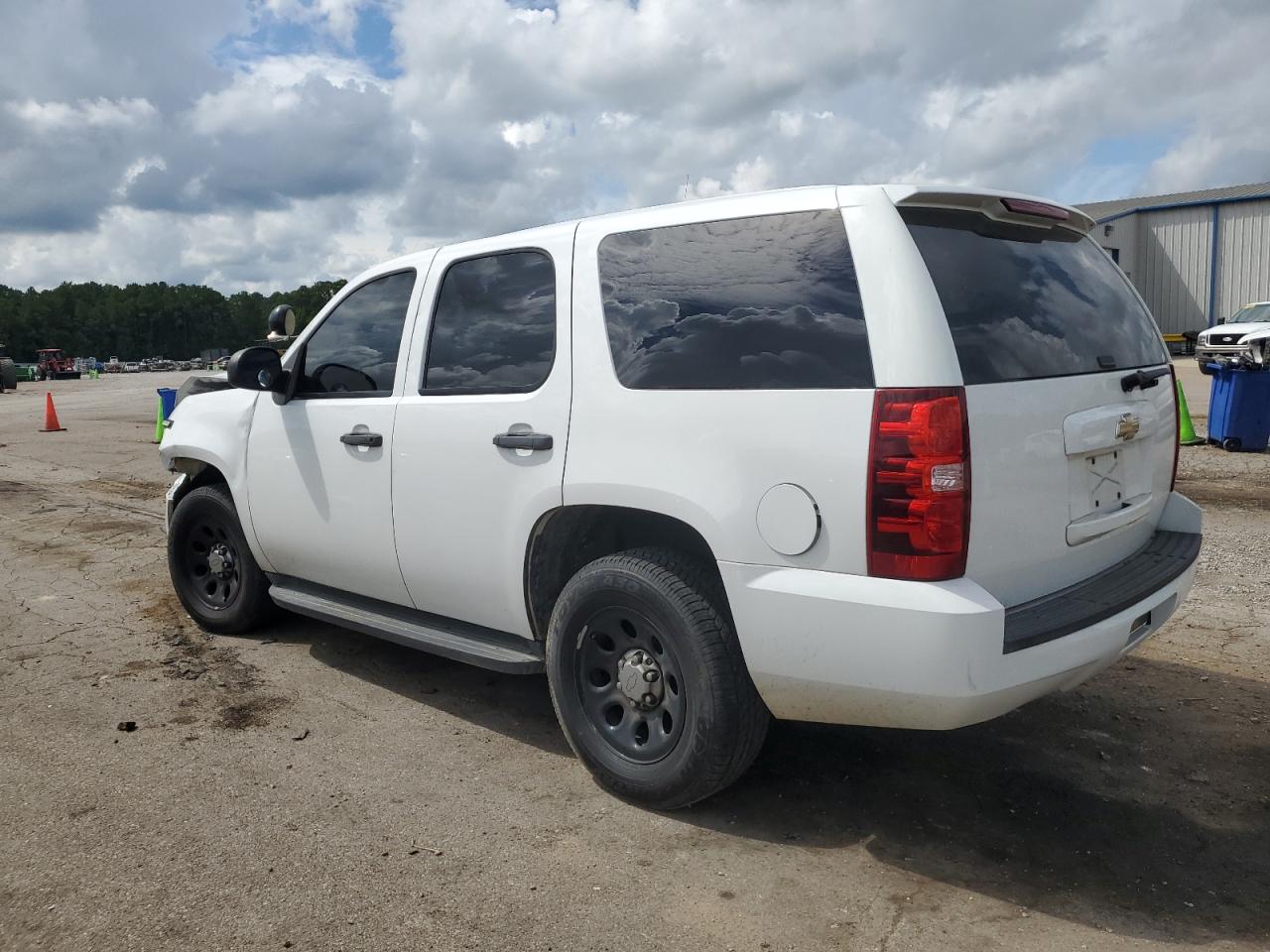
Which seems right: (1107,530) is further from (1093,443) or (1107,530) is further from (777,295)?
(777,295)

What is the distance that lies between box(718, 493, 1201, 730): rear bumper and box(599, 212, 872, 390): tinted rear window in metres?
0.59

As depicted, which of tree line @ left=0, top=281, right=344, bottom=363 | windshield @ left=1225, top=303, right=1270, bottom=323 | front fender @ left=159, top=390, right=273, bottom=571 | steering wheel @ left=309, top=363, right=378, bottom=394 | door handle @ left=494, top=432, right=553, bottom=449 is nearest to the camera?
door handle @ left=494, top=432, right=553, bottom=449

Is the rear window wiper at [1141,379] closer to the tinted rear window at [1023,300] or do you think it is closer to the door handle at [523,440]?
the tinted rear window at [1023,300]

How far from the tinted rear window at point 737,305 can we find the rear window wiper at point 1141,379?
3.62ft

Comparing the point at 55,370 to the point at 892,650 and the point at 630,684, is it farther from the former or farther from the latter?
the point at 892,650

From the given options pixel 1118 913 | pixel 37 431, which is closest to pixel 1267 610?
pixel 1118 913

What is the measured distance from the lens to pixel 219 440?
5.02 metres

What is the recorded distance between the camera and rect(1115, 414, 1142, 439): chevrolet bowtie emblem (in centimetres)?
325

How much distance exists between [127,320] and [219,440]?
16934 centimetres

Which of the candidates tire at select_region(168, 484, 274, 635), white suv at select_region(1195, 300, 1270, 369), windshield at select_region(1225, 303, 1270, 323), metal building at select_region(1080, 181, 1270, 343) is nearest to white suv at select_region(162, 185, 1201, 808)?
tire at select_region(168, 484, 274, 635)

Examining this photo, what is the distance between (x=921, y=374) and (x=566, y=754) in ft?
6.78

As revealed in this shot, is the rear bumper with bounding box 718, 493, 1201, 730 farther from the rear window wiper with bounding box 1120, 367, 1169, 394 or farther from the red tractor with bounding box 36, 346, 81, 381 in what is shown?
the red tractor with bounding box 36, 346, 81, 381

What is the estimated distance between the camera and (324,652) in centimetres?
515

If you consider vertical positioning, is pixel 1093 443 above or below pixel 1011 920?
above
